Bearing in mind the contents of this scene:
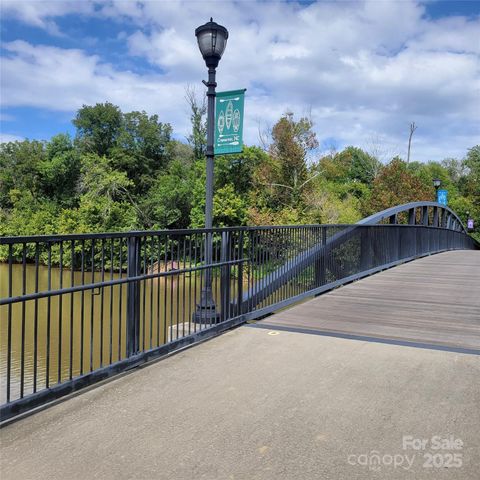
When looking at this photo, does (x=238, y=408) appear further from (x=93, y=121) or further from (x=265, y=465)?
(x=93, y=121)

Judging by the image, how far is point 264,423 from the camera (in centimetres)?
286

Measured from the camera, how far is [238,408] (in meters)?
3.07

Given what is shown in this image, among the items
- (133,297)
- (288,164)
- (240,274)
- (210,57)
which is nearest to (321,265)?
(240,274)

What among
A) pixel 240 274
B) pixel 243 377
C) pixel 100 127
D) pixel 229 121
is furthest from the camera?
pixel 100 127

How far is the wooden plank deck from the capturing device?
502 cm

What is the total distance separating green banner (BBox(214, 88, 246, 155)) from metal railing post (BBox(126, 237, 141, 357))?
94.5 inches

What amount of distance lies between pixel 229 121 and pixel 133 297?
111 inches

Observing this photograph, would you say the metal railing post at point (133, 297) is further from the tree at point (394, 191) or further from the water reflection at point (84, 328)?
the tree at point (394, 191)

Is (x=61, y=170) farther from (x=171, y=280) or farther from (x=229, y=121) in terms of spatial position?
(x=171, y=280)

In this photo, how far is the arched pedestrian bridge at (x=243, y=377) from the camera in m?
2.49

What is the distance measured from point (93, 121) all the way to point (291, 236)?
1544 inches

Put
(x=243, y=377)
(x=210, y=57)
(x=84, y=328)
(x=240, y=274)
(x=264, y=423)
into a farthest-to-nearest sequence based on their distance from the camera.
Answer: (x=84, y=328), (x=210, y=57), (x=240, y=274), (x=243, y=377), (x=264, y=423)

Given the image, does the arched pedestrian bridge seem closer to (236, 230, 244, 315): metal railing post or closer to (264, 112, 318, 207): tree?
(236, 230, 244, 315): metal railing post

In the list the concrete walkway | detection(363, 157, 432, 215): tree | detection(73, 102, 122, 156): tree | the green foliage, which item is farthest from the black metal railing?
detection(73, 102, 122, 156): tree
